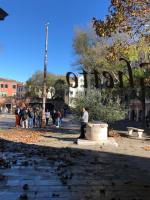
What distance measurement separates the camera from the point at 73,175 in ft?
41.2

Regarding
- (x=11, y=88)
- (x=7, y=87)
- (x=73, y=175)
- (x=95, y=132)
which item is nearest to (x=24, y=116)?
(x=95, y=132)

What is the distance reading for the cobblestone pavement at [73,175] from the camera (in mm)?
9875

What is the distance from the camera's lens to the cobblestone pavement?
32.4 feet

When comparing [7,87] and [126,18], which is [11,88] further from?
[126,18]

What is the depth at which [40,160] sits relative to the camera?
51.8 ft

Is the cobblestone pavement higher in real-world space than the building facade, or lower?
lower

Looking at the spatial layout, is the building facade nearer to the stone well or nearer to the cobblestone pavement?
the stone well

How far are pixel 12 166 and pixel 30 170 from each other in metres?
0.78

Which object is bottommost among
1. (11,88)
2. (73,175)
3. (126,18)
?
(73,175)

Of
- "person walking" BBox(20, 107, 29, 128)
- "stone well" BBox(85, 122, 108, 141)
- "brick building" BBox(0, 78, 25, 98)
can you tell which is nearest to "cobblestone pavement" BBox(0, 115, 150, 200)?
"stone well" BBox(85, 122, 108, 141)

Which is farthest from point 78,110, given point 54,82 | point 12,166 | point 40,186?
point 54,82

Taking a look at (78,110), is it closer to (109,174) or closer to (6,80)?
(109,174)

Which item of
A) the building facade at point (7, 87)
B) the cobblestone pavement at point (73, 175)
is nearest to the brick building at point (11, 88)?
the building facade at point (7, 87)

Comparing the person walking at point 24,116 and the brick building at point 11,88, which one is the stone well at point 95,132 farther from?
the brick building at point 11,88
